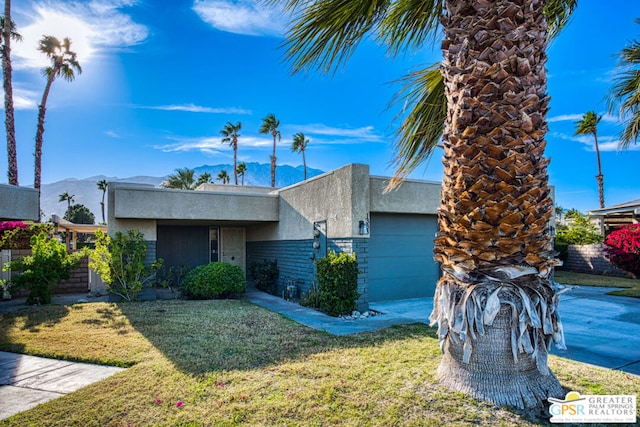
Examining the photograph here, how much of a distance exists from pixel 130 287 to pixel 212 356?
6289 mm

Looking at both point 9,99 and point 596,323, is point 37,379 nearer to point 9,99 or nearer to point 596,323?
point 596,323

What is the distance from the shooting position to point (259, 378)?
4.47 meters

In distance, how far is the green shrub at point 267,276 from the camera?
12.8m

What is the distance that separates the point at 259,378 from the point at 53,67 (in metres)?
22.5

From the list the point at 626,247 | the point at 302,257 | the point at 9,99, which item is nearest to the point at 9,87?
the point at 9,99

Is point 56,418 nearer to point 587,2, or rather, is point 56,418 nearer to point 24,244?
point 587,2

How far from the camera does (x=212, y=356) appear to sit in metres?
5.40

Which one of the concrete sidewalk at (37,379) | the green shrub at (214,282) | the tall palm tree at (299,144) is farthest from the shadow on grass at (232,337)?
the tall palm tree at (299,144)

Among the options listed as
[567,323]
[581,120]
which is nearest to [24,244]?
[567,323]

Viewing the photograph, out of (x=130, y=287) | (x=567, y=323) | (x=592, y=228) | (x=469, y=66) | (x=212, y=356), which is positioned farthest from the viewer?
(x=592, y=228)

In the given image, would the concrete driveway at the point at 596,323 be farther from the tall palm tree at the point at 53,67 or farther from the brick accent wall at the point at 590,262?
the tall palm tree at the point at 53,67

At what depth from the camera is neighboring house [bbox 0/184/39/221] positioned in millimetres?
7537

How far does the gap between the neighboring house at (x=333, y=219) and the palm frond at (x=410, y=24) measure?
439 cm

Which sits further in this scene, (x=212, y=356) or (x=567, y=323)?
(x=567, y=323)
